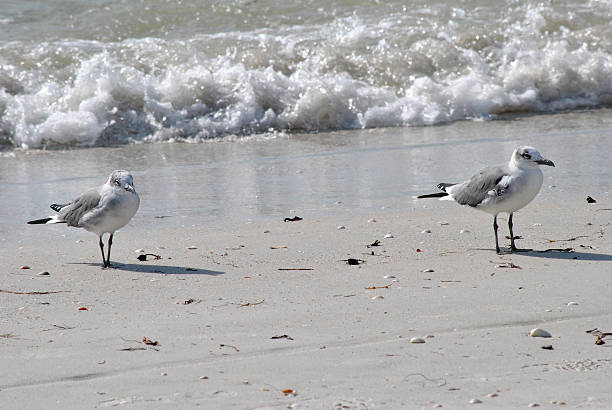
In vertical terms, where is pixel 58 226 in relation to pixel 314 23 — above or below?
below

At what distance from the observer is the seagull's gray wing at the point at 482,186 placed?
231 inches

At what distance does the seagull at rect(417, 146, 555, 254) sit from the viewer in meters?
5.74

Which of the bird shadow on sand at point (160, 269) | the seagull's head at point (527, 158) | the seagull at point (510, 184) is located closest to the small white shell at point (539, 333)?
the seagull at point (510, 184)

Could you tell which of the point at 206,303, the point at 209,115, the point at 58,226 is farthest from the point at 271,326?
the point at 209,115

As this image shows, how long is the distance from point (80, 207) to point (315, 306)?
2.18m

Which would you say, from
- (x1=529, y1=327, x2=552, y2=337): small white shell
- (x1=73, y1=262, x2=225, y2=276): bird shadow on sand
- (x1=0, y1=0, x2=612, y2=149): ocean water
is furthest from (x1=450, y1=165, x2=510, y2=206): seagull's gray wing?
(x1=0, y1=0, x2=612, y2=149): ocean water

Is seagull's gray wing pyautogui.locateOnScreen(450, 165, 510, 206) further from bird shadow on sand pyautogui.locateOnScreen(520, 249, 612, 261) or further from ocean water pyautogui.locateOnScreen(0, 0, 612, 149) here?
ocean water pyautogui.locateOnScreen(0, 0, 612, 149)

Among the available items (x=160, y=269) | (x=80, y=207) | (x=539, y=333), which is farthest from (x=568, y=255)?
(x=80, y=207)

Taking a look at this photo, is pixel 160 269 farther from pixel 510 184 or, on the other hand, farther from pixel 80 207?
pixel 510 184

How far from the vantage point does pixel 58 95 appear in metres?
12.2

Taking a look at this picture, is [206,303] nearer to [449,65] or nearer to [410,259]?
[410,259]

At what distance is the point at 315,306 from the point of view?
4578mm

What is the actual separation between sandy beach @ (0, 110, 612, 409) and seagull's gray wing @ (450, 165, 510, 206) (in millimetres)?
295

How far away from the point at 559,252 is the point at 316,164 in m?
4.03
